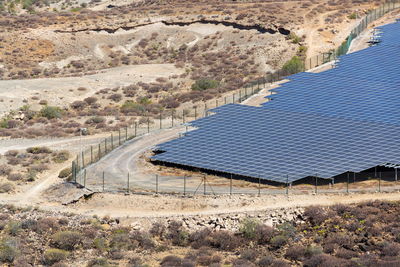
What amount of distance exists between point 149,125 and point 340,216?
3782 cm

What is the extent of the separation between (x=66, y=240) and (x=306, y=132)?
87.3ft

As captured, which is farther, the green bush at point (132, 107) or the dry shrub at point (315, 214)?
the green bush at point (132, 107)

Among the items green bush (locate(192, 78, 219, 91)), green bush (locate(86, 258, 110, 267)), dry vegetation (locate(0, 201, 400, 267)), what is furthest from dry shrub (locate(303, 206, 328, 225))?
green bush (locate(192, 78, 219, 91))

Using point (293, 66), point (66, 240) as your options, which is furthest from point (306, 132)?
point (293, 66)

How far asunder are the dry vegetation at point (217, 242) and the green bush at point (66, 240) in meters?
0.07

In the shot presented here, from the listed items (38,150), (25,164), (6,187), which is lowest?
(6,187)

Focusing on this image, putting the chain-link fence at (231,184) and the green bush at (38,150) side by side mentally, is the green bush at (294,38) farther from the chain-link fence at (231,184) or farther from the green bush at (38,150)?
the chain-link fence at (231,184)

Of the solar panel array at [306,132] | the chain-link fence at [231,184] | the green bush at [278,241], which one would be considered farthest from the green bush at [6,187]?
the green bush at [278,241]

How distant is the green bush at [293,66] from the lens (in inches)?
4619

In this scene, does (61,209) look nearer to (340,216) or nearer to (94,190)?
(94,190)

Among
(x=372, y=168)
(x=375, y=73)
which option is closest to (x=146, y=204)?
(x=372, y=168)

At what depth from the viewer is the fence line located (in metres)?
85.4

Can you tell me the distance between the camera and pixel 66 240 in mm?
65812

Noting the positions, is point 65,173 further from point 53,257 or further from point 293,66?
point 293,66
